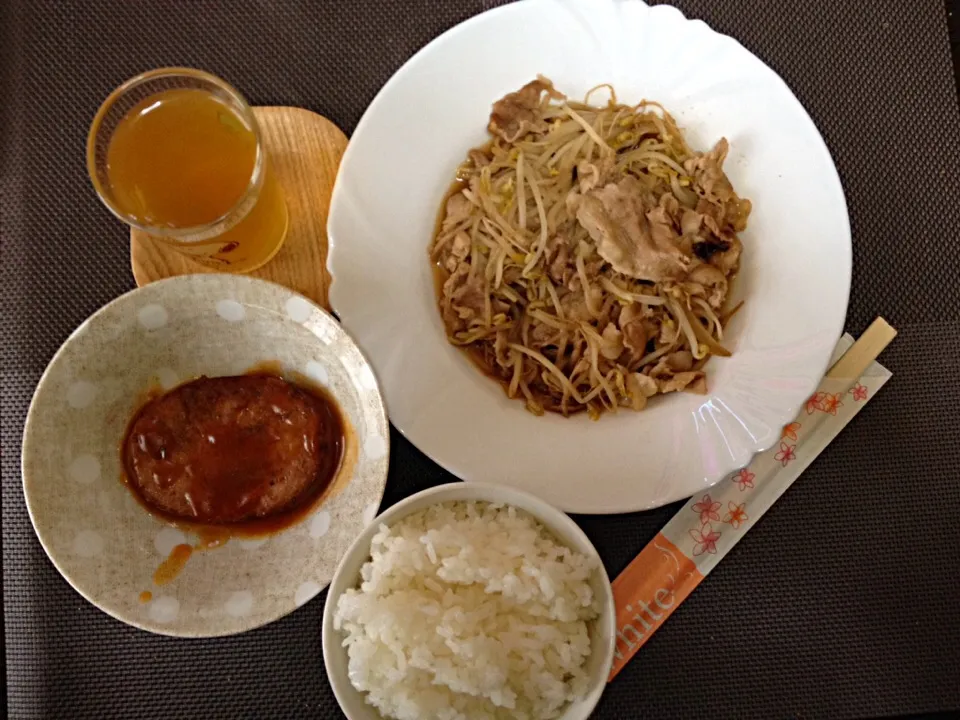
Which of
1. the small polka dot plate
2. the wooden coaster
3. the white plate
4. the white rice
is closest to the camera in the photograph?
the white rice

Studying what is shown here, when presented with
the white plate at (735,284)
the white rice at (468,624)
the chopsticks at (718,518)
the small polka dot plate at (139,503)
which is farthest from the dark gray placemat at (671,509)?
the white rice at (468,624)

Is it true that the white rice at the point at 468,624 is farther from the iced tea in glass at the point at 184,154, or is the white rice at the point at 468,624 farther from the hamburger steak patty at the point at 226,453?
the iced tea in glass at the point at 184,154

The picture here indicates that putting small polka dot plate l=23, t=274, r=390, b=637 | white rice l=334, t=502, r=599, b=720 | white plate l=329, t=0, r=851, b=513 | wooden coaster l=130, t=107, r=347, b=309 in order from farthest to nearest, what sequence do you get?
1. wooden coaster l=130, t=107, r=347, b=309
2. white plate l=329, t=0, r=851, b=513
3. small polka dot plate l=23, t=274, r=390, b=637
4. white rice l=334, t=502, r=599, b=720

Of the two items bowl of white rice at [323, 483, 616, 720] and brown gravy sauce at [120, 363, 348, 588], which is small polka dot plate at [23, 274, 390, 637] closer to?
brown gravy sauce at [120, 363, 348, 588]

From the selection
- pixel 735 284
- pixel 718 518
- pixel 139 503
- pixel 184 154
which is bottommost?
pixel 139 503

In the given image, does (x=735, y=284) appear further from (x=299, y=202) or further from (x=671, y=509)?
(x=299, y=202)

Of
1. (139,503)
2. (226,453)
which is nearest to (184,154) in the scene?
(226,453)

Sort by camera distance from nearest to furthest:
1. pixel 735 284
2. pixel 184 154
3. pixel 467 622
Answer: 1. pixel 467 622
2. pixel 184 154
3. pixel 735 284

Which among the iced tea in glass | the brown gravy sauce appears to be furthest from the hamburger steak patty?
the iced tea in glass
